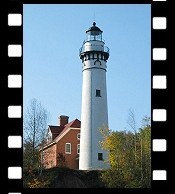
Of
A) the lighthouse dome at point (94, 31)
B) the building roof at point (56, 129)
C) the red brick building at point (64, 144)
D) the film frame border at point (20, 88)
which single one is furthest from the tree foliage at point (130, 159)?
the film frame border at point (20, 88)

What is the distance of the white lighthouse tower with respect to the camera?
21531 mm

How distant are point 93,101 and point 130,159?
5599 millimetres

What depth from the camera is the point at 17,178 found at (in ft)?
15.4

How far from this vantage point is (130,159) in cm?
1717

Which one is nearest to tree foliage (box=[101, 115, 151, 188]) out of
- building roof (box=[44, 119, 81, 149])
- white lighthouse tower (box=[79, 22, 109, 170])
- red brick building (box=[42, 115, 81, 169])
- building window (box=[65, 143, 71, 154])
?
white lighthouse tower (box=[79, 22, 109, 170])

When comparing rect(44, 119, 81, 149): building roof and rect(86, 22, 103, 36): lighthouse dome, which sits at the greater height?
rect(86, 22, 103, 36): lighthouse dome

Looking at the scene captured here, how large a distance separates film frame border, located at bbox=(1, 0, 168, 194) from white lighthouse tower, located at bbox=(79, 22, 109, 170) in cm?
1654

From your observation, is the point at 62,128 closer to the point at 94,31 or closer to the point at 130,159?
the point at 94,31

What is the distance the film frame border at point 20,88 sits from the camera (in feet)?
15.5

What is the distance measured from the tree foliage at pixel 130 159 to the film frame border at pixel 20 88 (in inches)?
434

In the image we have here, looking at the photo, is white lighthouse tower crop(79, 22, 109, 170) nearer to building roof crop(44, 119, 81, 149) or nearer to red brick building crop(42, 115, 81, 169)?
red brick building crop(42, 115, 81, 169)

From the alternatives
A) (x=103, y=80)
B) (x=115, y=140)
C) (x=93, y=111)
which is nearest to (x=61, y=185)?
(x=115, y=140)

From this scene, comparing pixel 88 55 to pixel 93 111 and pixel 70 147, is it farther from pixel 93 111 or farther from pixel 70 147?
pixel 70 147

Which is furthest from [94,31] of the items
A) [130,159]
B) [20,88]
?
[20,88]
